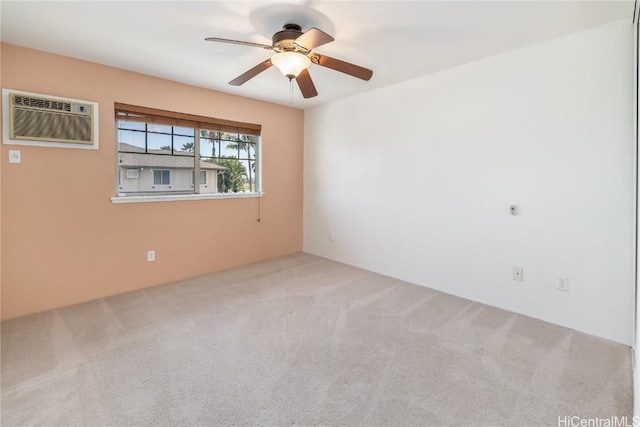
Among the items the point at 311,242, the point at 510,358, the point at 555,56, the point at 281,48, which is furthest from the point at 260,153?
the point at 510,358

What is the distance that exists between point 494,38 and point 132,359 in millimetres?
3557

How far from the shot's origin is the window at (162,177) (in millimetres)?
→ 3547

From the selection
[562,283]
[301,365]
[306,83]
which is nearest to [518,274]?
[562,283]

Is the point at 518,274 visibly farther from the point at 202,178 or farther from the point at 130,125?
the point at 130,125

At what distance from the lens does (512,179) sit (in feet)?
9.09

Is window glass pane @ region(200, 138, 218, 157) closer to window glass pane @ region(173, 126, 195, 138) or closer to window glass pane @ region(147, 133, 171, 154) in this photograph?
window glass pane @ region(173, 126, 195, 138)

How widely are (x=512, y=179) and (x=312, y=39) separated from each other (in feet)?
6.93

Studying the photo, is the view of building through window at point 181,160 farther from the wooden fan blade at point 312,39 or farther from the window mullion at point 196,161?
the wooden fan blade at point 312,39

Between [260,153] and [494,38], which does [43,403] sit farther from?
[494,38]

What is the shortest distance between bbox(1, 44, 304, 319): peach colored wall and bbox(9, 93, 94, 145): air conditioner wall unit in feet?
0.30

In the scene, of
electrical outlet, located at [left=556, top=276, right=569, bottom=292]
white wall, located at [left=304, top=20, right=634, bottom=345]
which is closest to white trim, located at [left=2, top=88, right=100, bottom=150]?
white wall, located at [left=304, top=20, right=634, bottom=345]

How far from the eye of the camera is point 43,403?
1649 millimetres

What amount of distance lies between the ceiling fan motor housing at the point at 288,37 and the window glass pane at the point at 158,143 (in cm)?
208

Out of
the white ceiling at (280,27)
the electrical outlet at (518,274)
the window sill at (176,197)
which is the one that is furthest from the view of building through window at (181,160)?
the electrical outlet at (518,274)
